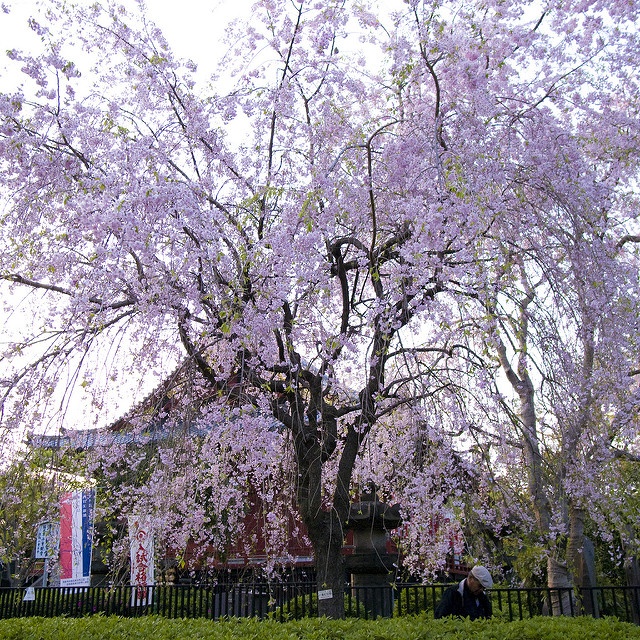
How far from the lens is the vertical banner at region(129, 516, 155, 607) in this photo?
582 cm

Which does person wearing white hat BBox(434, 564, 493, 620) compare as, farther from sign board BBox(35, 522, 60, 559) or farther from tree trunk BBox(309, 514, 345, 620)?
sign board BBox(35, 522, 60, 559)

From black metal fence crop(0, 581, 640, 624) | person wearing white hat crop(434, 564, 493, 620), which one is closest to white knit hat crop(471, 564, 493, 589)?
person wearing white hat crop(434, 564, 493, 620)

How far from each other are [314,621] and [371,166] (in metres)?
3.93

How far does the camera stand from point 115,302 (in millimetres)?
5875

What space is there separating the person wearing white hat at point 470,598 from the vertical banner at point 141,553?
2646mm

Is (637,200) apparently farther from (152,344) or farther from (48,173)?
(48,173)

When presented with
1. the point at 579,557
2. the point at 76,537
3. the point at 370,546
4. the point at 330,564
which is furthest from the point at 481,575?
the point at 76,537

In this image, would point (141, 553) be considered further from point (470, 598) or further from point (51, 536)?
point (470, 598)

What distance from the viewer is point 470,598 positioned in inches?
212

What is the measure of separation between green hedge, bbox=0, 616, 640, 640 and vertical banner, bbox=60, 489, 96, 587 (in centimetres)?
208

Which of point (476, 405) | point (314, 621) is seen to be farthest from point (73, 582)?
point (476, 405)

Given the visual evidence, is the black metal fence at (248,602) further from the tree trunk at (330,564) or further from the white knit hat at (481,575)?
the white knit hat at (481,575)

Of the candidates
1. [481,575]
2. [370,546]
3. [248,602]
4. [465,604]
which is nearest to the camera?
[481,575]

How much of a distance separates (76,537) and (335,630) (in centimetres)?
492
